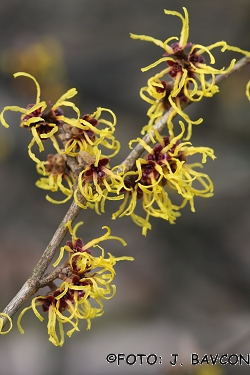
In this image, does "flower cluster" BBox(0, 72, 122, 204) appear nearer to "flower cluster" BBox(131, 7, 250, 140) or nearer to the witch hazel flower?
the witch hazel flower

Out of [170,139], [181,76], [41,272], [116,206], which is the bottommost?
[41,272]

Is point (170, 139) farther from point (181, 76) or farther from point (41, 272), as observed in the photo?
point (41, 272)

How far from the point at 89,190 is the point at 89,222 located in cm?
246

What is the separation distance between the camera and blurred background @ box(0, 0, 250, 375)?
3594 mm

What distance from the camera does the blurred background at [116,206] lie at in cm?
359

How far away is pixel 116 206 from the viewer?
393 cm

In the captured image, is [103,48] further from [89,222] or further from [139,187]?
[139,187]

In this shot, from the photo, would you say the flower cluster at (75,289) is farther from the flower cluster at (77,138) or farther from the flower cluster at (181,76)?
the flower cluster at (181,76)

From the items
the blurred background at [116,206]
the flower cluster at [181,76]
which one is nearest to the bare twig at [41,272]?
the flower cluster at [181,76]

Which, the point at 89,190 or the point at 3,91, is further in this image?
the point at 3,91

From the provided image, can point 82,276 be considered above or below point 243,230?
below

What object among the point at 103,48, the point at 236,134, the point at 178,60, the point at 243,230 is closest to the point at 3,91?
the point at 103,48

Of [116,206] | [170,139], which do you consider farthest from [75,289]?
[116,206]

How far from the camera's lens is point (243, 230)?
4.11 meters
